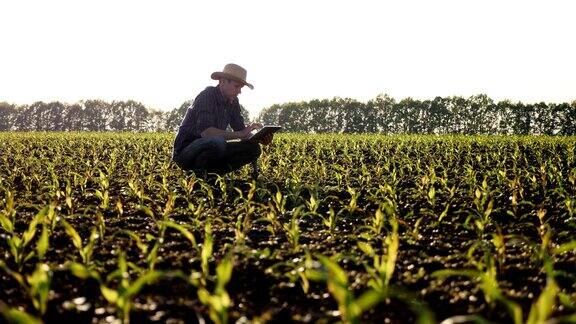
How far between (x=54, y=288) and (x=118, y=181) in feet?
13.8

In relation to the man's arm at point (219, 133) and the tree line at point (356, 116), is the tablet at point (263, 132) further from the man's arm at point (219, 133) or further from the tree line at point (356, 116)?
the tree line at point (356, 116)

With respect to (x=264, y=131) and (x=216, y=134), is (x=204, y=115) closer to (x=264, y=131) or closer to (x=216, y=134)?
(x=216, y=134)

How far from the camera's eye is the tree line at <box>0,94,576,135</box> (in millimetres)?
31188

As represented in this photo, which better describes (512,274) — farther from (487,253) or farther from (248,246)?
(248,246)

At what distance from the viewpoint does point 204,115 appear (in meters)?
6.28

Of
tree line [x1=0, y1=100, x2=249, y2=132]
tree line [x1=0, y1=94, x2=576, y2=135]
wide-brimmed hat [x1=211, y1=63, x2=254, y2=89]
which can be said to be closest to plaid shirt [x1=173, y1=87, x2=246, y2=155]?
wide-brimmed hat [x1=211, y1=63, x2=254, y2=89]

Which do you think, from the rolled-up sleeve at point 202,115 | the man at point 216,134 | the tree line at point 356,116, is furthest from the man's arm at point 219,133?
the tree line at point 356,116

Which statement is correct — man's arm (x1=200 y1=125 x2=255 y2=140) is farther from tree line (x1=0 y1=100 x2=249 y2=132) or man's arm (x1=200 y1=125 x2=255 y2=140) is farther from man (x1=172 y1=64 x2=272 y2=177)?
tree line (x1=0 y1=100 x2=249 y2=132)

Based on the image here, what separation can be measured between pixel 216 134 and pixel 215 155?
0.82 ft

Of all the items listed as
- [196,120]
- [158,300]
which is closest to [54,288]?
[158,300]

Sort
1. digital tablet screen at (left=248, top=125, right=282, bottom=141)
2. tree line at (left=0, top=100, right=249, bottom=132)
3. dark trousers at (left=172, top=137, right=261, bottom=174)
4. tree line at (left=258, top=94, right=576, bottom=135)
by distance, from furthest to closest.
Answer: tree line at (left=0, top=100, right=249, bottom=132) → tree line at (left=258, top=94, right=576, bottom=135) → dark trousers at (left=172, top=137, right=261, bottom=174) → digital tablet screen at (left=248, top=125, right=282, bottom=141)

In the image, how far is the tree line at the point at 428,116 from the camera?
30781 millimetres

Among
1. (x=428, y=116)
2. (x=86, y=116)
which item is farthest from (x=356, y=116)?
(x=86, y=116)

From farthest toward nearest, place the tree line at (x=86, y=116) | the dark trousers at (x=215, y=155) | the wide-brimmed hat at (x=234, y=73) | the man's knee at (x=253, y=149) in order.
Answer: the tree line at (x=86, y=116) < the man's knee at (x=253, y=149) < the wide-brimmed hat at (x=234, y=73) < the dark trousers at (x=215, y=155)
